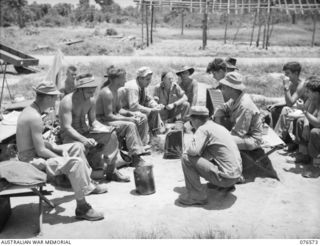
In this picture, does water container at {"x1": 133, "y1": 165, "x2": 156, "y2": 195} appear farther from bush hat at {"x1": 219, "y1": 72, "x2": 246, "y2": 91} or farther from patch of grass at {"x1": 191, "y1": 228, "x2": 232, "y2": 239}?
bush hat at {"x1": 219, "y1": 72, "x2": 246, "y2": 91}

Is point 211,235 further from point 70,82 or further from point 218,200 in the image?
point 70,82

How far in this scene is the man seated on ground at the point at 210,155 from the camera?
16.3ft

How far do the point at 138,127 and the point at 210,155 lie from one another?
85.2 inches

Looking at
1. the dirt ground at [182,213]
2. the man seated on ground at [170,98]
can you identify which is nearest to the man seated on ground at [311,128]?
the dirt ground at [182,213]

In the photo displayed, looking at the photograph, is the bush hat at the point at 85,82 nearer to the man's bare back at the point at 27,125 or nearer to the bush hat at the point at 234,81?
the man's bare back at the point at 27,125

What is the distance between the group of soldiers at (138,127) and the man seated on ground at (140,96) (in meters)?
0.02

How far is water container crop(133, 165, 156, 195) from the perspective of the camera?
548 cm

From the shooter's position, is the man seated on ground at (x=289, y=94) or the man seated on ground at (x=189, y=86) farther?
the man seated on ground at (x=189, y=86)

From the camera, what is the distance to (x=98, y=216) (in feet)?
15.5

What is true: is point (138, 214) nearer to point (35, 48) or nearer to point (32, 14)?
point (35, 48)

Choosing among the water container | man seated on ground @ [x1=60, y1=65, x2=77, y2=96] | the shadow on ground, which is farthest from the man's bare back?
man seated on ground @ [x1=60, y1=65, x2=77, y2=96]

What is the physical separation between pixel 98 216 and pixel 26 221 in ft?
2.58

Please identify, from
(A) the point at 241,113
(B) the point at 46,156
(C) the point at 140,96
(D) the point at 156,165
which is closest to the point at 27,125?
(B) the point at 46,156

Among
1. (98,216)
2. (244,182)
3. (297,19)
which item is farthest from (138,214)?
(297,19)
